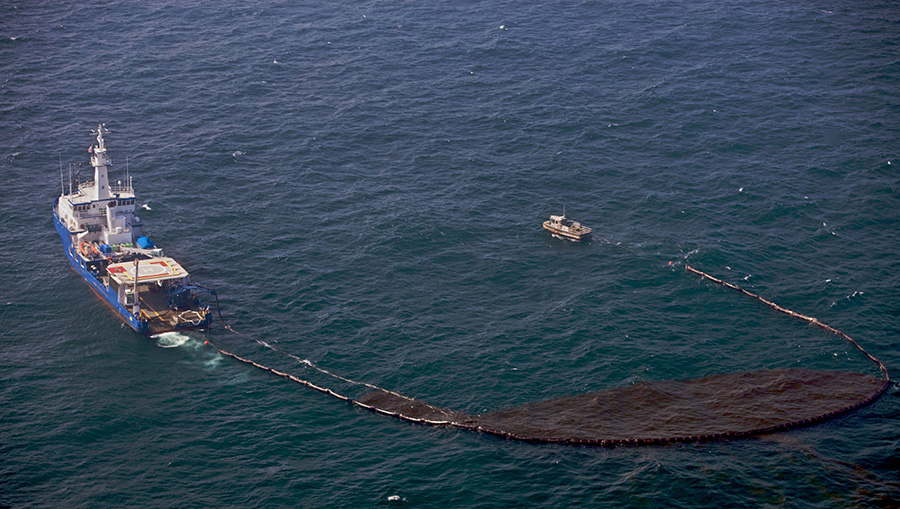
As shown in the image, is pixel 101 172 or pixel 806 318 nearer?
pixel 806 318

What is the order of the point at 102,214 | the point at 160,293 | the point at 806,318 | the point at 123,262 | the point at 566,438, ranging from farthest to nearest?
the point at 102,214 → the point at 123,262 → the point at 160,293 → the point at 806,318 → the point at 566,438

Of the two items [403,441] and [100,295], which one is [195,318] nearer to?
[100,295]

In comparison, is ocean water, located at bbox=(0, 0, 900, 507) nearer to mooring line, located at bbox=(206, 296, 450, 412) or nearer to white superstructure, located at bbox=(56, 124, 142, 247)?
mooring line, located at bbox=(206, 296, 450, 412)

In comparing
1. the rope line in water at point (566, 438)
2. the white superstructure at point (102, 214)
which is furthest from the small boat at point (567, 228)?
the white superstructure at point (102, 214)

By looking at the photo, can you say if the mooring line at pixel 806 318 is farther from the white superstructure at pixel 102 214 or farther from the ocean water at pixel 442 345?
the white superstructure at pixel 102 214

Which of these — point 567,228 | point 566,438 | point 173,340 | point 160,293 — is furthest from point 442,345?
point 160,293

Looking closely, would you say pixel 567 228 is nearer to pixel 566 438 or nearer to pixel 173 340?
pixel 566 438

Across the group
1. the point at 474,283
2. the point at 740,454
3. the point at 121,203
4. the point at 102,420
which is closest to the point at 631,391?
the point at 740,454
